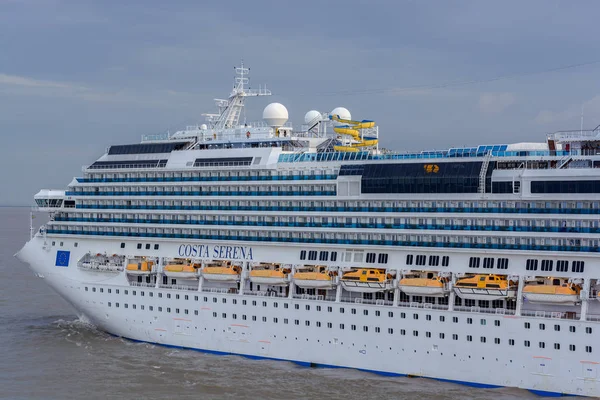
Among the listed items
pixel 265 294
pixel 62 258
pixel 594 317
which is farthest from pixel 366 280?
pixel 62 258

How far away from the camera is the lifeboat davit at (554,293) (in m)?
27.5

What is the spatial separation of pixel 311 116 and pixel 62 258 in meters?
15.2

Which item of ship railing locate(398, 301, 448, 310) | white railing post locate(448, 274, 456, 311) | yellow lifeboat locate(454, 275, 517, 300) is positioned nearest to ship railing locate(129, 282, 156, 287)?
ship railing locate(398, 301, 448, 310)

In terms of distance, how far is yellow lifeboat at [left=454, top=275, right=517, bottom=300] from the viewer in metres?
28.7

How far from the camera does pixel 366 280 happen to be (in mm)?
31312

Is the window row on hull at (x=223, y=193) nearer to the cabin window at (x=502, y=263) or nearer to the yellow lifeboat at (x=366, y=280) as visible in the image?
the yellow lifeboat at (x=366, y=280)

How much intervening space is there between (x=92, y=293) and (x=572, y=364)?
913 inches

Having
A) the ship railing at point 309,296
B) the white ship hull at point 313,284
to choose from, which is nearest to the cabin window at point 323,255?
the white ship hull at point 313,284

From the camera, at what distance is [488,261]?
29.8m

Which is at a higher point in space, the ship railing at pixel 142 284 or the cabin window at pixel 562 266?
the cabin window at pixel 562 266

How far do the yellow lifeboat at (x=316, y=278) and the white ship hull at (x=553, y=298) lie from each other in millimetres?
8272

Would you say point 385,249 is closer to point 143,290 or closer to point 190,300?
point 190,300

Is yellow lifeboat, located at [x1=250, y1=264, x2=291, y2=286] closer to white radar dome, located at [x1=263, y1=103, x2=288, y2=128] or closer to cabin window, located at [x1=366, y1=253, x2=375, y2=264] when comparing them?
cabin window, located at [x1=366, y1=253, x2=375, y2=264]

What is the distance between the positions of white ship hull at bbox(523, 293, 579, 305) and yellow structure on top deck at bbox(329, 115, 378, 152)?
11.5 metres
